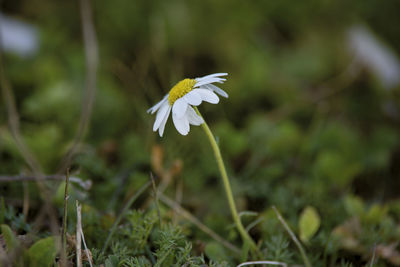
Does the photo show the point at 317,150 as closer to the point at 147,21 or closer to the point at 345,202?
the point at 345,202

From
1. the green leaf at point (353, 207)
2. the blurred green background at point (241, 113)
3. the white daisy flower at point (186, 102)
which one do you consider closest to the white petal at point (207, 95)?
the white daisy flower at point (186, 102)

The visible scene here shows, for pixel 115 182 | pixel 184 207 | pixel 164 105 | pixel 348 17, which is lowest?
pixel 184 207

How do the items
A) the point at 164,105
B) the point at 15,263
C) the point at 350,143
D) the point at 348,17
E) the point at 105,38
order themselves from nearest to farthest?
the point at 15,263 < the point at 164,105 < the point at 350,143 < the point at 105,38 < the point at 348,17

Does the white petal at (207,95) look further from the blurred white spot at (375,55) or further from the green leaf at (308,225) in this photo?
the blurred white spot at (375,55)

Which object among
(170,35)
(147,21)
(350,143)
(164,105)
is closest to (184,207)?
(164,105)

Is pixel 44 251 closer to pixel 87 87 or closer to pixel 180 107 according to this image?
pixel 180 107
